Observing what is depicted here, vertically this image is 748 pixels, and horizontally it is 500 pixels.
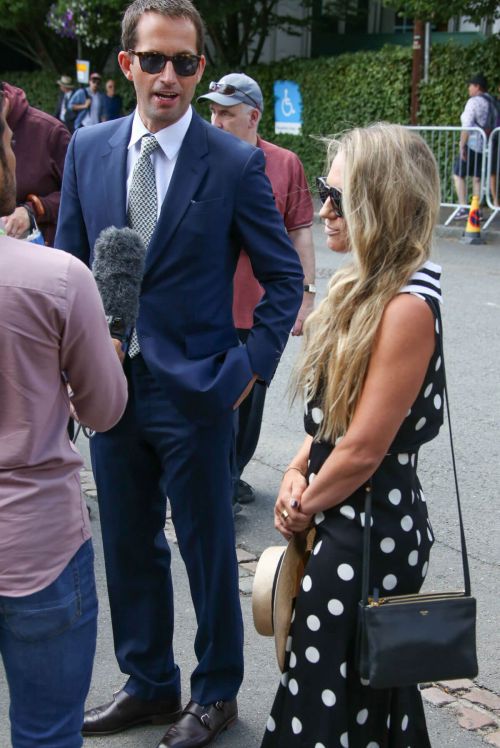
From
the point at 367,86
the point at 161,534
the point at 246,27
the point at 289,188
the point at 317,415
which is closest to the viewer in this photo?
the point at 317,415

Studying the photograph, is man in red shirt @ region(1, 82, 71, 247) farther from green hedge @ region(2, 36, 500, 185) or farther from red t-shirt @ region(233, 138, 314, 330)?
green hedge @ region(2, 36, 500, 185)

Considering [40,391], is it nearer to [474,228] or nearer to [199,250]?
[199,250]

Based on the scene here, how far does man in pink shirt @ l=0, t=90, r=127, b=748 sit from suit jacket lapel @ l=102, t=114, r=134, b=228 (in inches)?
36.5

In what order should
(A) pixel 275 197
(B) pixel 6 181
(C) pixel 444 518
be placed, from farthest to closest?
(C) pixel 444 518
(A) pixel 275 197
(B) pixel 6 181

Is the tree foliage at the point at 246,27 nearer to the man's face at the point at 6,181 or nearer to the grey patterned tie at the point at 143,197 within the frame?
the grey patterned tie at the point at 143,197

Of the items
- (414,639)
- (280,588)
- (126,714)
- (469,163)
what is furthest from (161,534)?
(469,163)

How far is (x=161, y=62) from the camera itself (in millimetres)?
3201

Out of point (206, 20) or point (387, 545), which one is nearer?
point (387, 545)

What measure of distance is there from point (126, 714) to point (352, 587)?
1.28 meters

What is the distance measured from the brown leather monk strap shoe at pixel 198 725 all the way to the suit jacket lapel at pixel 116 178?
155 cm

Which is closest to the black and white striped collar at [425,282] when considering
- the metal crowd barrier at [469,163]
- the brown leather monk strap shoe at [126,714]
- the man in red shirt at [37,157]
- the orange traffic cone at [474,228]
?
the brown leather monk strap shoe at [126,714]

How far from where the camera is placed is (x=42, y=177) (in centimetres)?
501

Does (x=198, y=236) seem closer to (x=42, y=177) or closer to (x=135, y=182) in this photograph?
(x=135, y=182)

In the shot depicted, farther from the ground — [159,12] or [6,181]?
[159,12]
